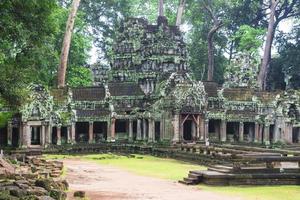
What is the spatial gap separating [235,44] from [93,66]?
21.5 meters

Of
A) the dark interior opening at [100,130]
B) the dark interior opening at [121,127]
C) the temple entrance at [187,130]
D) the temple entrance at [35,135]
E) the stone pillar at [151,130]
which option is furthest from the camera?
the dark interior opening at [121,127]

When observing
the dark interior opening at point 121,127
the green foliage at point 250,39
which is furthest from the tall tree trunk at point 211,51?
the dark interior opening at point 121,127

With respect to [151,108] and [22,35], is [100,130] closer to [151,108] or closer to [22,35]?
[151,108]

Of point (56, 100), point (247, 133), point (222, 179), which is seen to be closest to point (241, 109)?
point (247, 133)

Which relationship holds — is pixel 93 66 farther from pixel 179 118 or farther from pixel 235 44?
pixel 235 44

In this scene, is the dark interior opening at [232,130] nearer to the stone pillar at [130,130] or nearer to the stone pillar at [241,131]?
the stone pillar at [241,131]

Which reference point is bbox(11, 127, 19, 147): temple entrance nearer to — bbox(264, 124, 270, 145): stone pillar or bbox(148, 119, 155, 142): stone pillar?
bbox(148, 119, 155, 142): stone pillar

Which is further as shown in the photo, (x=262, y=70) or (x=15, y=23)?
(x=262, y=70)

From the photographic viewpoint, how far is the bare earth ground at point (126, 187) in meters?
17.4

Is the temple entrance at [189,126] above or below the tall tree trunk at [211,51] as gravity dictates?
below

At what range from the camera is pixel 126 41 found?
167 ft

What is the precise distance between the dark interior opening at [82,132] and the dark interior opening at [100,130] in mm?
814

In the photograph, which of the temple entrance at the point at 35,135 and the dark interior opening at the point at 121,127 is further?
the dark interior opening at the point at 121,127

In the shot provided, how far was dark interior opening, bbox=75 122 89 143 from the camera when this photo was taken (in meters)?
44.3
